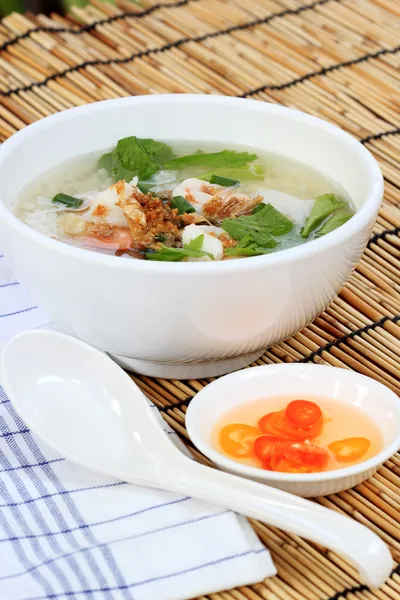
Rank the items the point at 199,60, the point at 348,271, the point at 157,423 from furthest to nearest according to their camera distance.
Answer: the point at 199,60 → the point at 348,271 → the point at 157,423

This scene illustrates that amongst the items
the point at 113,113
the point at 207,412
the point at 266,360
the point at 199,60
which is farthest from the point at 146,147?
the point at 199,60

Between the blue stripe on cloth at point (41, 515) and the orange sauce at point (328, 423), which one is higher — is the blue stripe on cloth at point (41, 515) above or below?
below

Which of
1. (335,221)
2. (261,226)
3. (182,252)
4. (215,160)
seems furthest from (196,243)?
(215,160)

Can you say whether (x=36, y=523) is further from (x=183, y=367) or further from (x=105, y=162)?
(x=105, y=162)

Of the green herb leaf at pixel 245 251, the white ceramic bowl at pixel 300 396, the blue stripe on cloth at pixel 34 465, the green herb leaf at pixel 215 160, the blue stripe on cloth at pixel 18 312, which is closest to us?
the white ceramic bowl at pixel 300 396

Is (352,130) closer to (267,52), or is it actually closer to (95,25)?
(267,52)

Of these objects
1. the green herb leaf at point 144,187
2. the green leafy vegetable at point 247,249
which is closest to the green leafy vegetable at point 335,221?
the green leafy vegetable at point 247,249

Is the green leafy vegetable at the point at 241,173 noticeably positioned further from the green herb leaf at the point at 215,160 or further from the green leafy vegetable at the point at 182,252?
the green leafy vegetable at the point at 182,252
